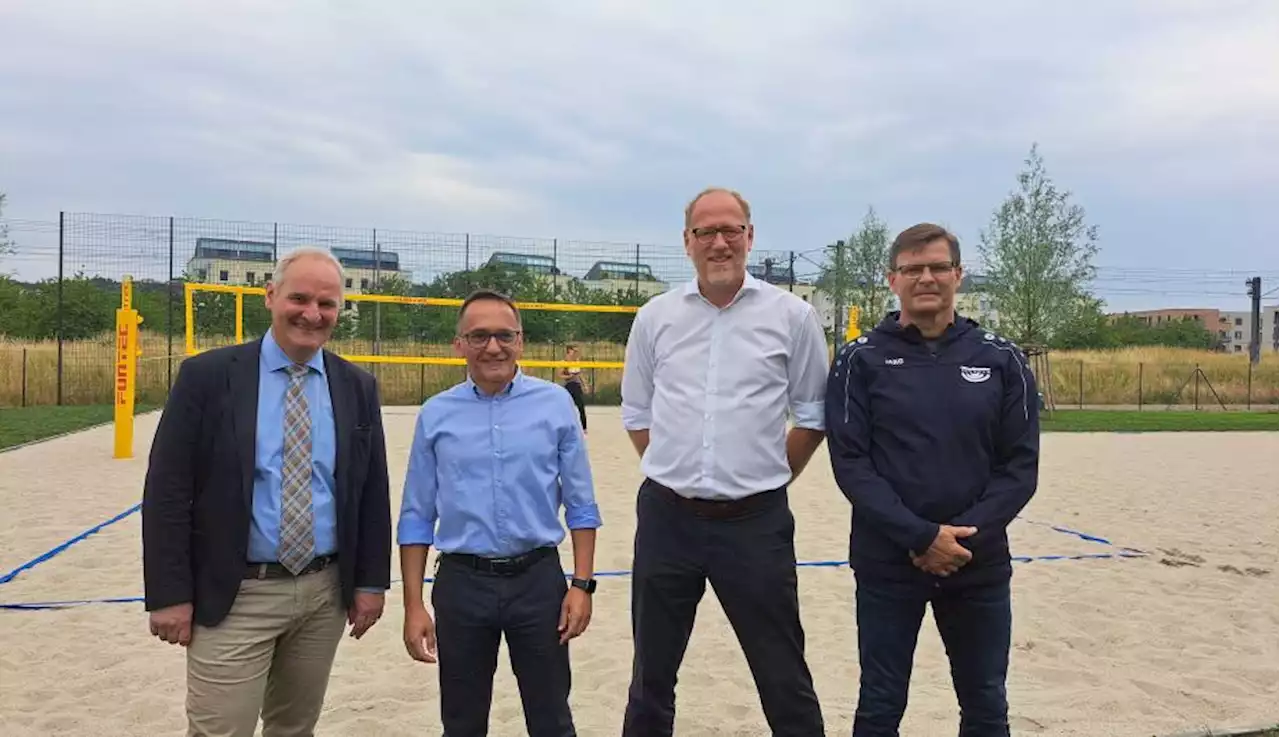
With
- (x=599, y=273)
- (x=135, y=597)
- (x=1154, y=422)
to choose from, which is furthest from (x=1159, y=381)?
(x=135, y=597)

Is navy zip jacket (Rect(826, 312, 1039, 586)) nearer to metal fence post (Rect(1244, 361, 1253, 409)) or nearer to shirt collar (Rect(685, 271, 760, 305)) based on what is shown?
shirt collar (Rect(685, 271, 760, 305))

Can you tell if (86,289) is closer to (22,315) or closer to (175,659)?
(22,315)

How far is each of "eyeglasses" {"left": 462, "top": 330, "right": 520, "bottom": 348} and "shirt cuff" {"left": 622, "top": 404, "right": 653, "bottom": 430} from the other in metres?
0.55

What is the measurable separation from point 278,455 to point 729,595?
1121 mm

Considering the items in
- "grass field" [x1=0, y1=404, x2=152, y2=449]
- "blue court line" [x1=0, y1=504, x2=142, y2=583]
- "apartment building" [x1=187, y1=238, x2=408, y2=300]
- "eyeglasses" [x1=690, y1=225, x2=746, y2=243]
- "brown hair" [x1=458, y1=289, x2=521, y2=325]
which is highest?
"apartment building" [x1=187, y1=238, x2=408, y2=300]

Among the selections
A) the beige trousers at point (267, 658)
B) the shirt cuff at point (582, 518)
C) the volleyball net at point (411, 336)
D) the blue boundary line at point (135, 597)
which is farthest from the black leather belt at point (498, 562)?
the volleyball net at point (411, 336)

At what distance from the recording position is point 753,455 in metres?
2.31

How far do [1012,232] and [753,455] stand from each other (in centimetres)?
1847

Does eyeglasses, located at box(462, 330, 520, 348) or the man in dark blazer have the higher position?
eyeglasses, located at box(462, 330, 520, 348)

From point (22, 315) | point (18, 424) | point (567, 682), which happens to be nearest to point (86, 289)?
point (22, 315)

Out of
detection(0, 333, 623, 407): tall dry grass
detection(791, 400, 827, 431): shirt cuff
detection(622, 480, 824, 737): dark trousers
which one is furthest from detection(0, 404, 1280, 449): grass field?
detection(791, 400, 827, 431): shirt cuff

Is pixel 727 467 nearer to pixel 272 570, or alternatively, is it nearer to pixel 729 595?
pixel 729 595

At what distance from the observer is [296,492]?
199 cm

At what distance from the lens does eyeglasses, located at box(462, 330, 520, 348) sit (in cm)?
218
